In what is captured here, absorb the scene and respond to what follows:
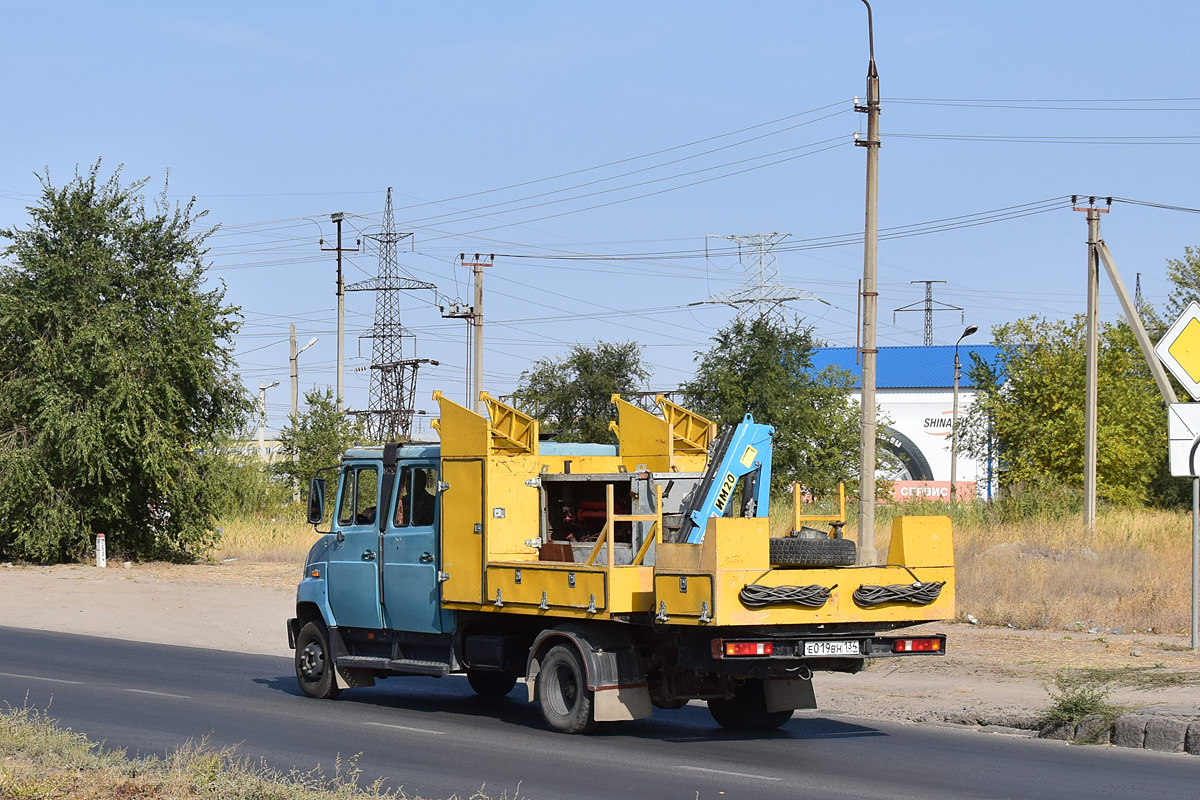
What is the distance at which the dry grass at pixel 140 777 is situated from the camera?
24.8 ft

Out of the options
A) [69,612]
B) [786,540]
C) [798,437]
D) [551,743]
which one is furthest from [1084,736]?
[798,437]

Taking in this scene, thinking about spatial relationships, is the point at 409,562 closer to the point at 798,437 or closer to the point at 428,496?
the point at 428,496

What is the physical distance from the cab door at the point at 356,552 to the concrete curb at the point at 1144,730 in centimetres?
641

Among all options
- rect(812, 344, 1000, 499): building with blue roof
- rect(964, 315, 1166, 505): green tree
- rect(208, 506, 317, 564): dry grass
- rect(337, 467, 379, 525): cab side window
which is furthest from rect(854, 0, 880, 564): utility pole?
rect(812, 344, 1000, 499): building with blue roof

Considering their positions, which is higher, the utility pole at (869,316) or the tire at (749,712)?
the utility pole at (869,316)

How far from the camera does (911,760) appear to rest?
10391mm

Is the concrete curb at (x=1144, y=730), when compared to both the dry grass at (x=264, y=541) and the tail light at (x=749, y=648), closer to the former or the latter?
the tail light at (x=749, y=648)

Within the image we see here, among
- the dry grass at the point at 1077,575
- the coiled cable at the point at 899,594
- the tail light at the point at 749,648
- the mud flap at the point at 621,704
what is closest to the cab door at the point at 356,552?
the mud flap at the point at 621,704

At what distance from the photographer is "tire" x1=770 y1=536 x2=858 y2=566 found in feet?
36.8

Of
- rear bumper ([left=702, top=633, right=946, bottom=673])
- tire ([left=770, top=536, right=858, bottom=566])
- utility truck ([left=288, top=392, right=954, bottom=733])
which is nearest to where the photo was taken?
rear bumper ([left=702, top=633, right=946, bottom=673])

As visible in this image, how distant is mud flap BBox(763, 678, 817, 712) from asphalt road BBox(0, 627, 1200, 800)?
23 centimetres

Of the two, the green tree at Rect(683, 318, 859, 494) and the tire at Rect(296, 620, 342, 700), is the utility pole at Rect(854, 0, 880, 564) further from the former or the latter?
the green tree at Rect(683, 318, 859, 494)

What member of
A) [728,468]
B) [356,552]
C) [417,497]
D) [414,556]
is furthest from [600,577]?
[356,552]

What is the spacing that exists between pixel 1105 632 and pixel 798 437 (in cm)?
2459
